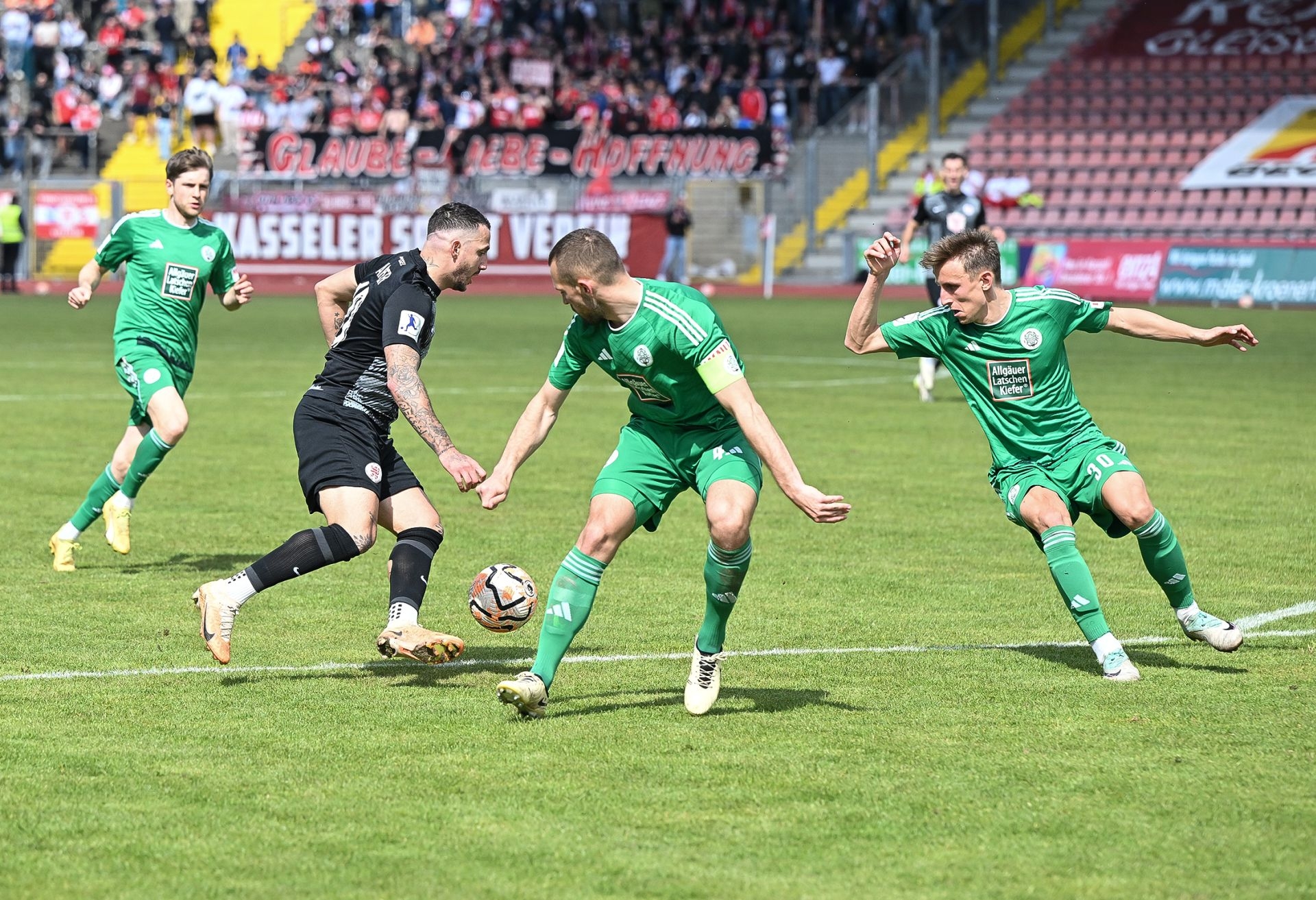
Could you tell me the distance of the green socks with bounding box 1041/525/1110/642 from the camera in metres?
7.06

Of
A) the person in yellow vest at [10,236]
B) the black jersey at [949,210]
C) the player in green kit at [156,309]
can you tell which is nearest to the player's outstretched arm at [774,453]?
the player in green kit at [156,309]

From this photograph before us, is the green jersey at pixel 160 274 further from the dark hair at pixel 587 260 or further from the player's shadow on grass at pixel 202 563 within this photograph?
the dark hair at pixel 587 260

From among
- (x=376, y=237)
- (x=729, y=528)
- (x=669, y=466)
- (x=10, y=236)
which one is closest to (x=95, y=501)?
(x=669, y=466)

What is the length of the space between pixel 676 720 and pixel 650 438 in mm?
1027

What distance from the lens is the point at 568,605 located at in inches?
254

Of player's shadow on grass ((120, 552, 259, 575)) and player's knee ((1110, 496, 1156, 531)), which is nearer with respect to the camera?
player's knee ((1110, 496, 1156, 531))

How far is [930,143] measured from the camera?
43.0m

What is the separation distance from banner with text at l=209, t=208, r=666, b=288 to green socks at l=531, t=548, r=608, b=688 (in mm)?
33543

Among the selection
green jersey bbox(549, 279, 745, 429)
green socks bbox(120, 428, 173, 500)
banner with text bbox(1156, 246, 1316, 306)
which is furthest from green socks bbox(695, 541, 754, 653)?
banner with text bbox(1156, 246, 1316, 306)

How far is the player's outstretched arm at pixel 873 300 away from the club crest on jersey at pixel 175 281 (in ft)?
13.9

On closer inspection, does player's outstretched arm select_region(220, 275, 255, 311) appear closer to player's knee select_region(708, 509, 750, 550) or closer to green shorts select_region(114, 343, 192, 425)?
green shorts select_region(114, 343, 192, 425)

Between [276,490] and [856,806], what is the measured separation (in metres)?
8.00

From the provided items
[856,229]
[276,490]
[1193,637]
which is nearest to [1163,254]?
[856,229]

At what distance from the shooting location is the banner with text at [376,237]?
133ft
